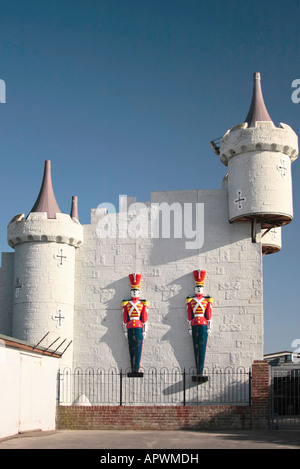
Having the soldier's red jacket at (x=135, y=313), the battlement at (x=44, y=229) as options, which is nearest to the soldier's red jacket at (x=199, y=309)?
the soldier's red jacket at (x=135, y=313)

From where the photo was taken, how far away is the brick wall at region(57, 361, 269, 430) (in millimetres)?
26172

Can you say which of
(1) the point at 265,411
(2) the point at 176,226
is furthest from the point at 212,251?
(1) the point at 265,411

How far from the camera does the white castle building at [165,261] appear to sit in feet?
96.8

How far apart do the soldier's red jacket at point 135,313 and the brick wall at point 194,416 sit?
462 cm

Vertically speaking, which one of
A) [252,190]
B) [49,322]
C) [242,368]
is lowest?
[242,368]

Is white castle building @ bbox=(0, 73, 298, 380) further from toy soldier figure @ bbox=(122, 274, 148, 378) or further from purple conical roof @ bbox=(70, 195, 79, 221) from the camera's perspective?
purple conical roof @ bbox=(70, 195, 79, 221)

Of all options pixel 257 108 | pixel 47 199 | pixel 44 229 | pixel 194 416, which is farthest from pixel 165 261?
pixel 257 108

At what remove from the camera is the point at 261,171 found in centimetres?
2936

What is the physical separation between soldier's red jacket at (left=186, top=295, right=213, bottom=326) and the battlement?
19.6 ft

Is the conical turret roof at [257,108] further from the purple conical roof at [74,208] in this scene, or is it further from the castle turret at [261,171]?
the purple conical roof at [74,208]

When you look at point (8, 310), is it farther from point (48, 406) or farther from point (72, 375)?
point (48, 406)
